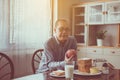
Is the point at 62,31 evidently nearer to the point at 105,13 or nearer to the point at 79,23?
the point at 105,13

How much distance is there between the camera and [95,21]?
13.6 feet

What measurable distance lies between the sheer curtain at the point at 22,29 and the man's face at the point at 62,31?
120 centimetres

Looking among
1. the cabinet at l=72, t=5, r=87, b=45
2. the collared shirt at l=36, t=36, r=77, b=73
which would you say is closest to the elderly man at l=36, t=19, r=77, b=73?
the collared shirt at l=36, t=36, r=77, b=73

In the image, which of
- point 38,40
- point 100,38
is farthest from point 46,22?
point 100,38

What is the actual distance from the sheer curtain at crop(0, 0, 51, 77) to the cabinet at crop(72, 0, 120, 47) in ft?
2.47

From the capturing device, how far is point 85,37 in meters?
4.25

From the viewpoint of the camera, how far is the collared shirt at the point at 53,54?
6.89 ft

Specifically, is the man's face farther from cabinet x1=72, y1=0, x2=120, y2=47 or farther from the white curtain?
cabinet x1=72, y1=0, x2=120, y2=47

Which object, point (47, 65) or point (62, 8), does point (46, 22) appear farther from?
point (47, 65)

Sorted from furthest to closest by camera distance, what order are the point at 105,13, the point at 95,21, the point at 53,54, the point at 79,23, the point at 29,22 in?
the point at 79,23
the point at 95,21
the point at 105,13
the point at 29,22
the point at 53,54

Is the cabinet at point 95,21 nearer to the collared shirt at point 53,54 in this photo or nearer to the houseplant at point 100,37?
the houseplant at point 100,37

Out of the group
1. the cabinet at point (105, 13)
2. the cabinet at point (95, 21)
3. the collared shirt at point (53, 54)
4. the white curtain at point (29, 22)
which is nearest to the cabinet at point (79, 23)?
the cabinet at point (95, 21)

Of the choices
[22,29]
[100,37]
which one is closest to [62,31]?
[22,29]

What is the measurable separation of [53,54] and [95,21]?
208cm
